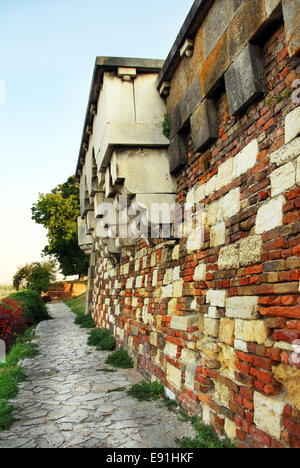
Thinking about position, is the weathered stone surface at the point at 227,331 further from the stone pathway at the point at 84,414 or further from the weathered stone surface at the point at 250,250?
the stone pathway at the point at 84,414

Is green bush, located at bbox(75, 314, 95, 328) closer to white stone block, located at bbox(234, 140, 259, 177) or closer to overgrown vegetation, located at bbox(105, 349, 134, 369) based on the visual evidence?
overgrown vegetation, located at bbox(105, 349, 134, 369)

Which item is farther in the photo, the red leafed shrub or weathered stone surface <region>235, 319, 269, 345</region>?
the red leafed shrub

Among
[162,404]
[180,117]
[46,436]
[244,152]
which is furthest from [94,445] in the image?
[180,117]

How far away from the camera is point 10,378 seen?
530cm

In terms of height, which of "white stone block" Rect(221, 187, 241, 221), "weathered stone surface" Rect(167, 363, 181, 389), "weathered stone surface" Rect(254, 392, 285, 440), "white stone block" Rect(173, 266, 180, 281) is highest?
"white stone block" Rect(221, 187, 241, 221)

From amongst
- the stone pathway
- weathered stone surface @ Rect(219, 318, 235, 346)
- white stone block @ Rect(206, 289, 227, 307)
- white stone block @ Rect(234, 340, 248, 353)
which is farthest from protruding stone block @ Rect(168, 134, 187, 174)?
the stone pathway

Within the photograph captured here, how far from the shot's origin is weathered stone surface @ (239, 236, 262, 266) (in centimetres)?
259

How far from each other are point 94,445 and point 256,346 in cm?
166

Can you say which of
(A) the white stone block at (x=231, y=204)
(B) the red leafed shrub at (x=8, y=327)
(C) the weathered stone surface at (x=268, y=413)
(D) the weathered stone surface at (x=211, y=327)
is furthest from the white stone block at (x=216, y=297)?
(B) the red leafed shrub at (x=8, y=327)

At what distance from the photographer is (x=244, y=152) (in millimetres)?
Result: 2877

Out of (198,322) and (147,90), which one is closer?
(198,322)

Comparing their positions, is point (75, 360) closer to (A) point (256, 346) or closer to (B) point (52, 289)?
(A) point (256, 346)

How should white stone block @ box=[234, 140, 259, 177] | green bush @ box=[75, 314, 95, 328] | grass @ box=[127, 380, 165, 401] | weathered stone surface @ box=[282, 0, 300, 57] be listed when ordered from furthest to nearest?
green bush @ box=[75, 314, 95, 328] < grass @ box=[127, 380, 165, 401] < white stone block @ box=[234, 140, 259, 177] < weathered stone surface @ box=[282, 0, 300, 57]

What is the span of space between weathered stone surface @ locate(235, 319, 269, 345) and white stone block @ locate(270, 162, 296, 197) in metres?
0.90
